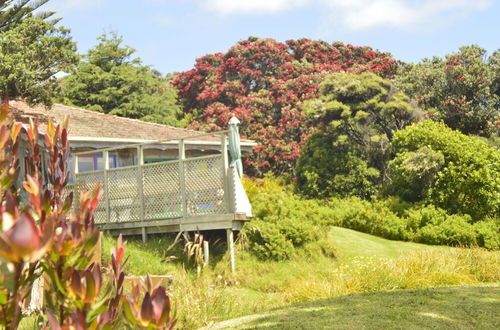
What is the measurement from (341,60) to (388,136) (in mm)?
10938

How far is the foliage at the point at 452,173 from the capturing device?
18.2 m

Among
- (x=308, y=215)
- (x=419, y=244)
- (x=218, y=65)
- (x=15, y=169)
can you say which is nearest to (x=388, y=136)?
(x=419, y=244)

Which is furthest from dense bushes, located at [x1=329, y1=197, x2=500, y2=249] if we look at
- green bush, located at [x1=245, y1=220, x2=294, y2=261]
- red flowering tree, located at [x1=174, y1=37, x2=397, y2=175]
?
red flowering tree, located at [x1=174, y1=37, x2=397, y2=175]

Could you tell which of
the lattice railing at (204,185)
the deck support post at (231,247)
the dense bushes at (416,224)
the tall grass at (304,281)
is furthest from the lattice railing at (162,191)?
the dense bushes at (416,224)

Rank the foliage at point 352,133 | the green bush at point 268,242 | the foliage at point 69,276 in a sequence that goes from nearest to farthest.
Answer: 1. the foliage at point 69,276
2. the green bush at point 268,242
3. the foliage at point 352,133

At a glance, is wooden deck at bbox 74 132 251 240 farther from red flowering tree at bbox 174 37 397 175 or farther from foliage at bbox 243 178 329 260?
red flowering tree at bbox 174 37 397 175

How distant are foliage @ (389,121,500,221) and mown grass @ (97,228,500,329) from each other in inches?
126

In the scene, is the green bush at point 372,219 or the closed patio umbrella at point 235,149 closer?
the closed patio umbrella at point 235,149

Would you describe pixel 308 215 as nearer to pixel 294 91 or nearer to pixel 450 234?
pixel 450 234

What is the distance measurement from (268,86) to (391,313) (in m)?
25.6

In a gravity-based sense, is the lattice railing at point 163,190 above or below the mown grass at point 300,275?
above

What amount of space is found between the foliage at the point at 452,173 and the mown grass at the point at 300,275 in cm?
321

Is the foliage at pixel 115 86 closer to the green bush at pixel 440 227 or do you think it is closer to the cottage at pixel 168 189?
the cottage at pixel 168 189

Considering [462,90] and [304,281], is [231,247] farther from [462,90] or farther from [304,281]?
[462,90]
